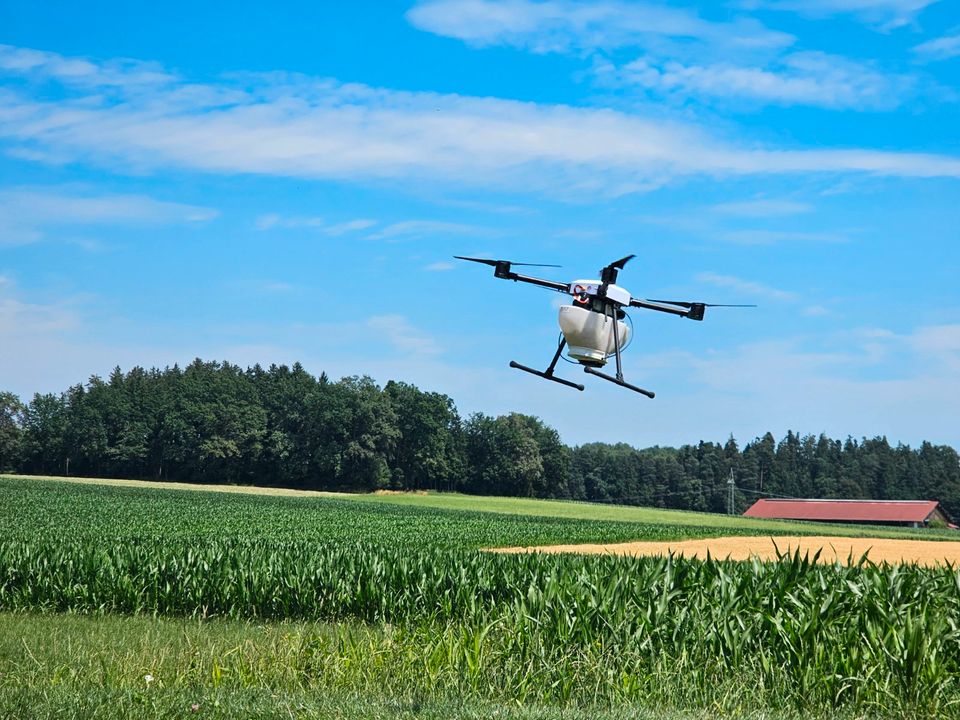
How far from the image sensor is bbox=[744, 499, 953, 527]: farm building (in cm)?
9844

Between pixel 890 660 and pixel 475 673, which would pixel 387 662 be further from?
pixel 890 660

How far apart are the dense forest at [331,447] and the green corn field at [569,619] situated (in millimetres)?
85181

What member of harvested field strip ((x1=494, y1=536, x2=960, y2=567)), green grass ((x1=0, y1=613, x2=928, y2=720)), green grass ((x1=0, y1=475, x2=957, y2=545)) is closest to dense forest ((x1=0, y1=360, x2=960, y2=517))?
green grass ((x1=0, y1=475, x2=957, y2=545))

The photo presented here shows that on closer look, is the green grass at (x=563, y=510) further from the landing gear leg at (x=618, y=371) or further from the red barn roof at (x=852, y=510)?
the landing gear leg at (x=618, y=371)

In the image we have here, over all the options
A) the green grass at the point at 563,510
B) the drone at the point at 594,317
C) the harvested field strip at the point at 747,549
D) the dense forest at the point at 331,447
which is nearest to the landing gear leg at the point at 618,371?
the drone at the point at 594,317

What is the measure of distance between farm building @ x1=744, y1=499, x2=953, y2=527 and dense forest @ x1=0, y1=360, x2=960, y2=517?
24853mm

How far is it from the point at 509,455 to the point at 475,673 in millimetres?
106057

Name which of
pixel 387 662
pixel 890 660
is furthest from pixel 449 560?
pixel 890 660

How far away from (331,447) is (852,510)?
171ft

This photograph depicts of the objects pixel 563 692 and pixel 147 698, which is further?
pixel 563 692

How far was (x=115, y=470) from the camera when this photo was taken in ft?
346

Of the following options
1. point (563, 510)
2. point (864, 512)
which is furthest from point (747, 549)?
point (864, 512)

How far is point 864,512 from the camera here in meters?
102

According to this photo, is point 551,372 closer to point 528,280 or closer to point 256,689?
point 528,280
